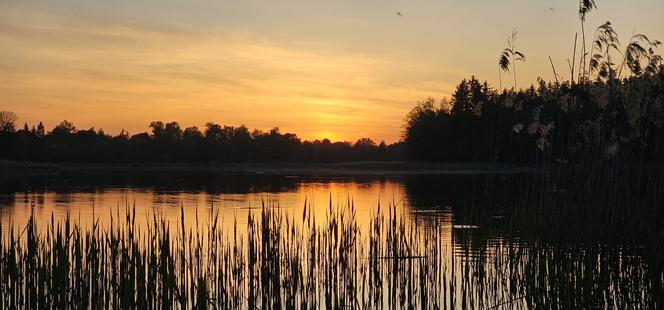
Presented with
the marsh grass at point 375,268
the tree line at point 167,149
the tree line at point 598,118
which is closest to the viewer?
the marsh grass at point 375,268

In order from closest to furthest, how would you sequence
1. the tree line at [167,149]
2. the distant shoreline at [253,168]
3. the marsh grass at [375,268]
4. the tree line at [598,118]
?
1. the marsh grass at [375,268]
2. the tree line at [598,118]
3. the distant shoreline at [253,168]
4. the tree line at [167,149]

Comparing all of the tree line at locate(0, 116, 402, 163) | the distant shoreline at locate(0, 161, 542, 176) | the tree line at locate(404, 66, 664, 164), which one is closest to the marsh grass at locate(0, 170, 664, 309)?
the tree line at locate(404, 66, 664, 164)

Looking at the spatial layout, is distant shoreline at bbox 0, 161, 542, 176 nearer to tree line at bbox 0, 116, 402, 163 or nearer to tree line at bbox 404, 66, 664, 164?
tree line at bbox 0, 116, 402, 163

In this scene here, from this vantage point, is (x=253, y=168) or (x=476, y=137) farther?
(x=253, y=168)

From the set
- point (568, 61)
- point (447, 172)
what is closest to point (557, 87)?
point (568, 61)

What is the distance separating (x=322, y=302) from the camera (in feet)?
42.9

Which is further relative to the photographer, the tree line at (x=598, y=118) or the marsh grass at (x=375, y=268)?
the tree line at (x=598, y=118)

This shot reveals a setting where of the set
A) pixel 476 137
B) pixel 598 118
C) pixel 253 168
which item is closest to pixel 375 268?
pixel 598 118

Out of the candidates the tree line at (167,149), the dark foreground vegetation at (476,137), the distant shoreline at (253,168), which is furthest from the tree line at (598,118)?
the tree line at (167,149)

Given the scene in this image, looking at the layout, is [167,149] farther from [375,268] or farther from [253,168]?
[375,268]

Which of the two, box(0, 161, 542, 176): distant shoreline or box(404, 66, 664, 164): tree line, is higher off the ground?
box(404, 66, 664, 164): tree line

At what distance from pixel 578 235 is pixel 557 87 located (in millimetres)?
2358

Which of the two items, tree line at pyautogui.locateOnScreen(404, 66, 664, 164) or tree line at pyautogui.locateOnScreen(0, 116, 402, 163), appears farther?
tree line at pyautogui.locateOnScreen(0, 116, 402, 163)

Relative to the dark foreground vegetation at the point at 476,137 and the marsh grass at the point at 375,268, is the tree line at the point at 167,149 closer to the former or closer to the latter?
the dark foreground vegetation at the point at 476,137
